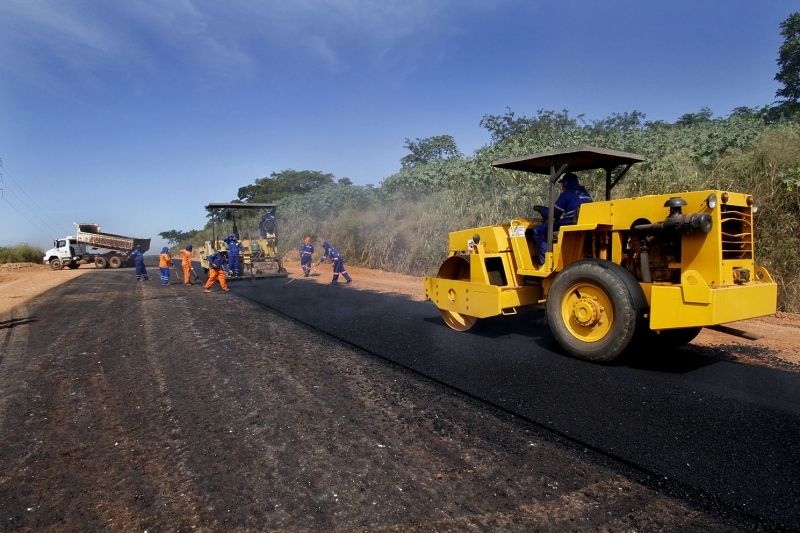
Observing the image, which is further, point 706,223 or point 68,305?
point 68,305

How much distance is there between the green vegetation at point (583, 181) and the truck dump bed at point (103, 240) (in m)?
9.46

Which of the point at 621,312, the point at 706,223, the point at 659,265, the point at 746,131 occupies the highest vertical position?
the point at 746,131

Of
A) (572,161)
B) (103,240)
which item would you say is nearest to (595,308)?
(572,161)

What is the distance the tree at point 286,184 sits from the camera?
47.2m

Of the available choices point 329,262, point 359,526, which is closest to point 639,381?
→ point 359,526

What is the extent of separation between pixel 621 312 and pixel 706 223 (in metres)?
1.03

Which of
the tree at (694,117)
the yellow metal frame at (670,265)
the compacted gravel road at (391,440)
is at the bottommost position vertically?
the compacted gravel road at (391,440)

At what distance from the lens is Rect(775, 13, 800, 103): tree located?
1833cm

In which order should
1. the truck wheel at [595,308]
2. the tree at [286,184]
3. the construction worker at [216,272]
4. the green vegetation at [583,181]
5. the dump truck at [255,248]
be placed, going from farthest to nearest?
the tree at [286,184], the dump truck at [255,248], the construction worker at [216,272], the green vegetation at [583,181], the truck wheel at [595,308]

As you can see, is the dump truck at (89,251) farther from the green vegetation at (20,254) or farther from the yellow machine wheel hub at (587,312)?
the yellow machine wheel hub at (587,312)

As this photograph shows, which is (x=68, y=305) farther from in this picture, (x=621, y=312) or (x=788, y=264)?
(x=788, y=264)

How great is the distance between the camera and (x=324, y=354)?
5.90 m

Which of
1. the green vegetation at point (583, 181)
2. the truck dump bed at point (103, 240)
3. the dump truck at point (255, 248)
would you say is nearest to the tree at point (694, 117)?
the green vegetation at point (583, 181)

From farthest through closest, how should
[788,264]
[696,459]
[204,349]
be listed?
[788,264]
[204,349]
[696,459]
